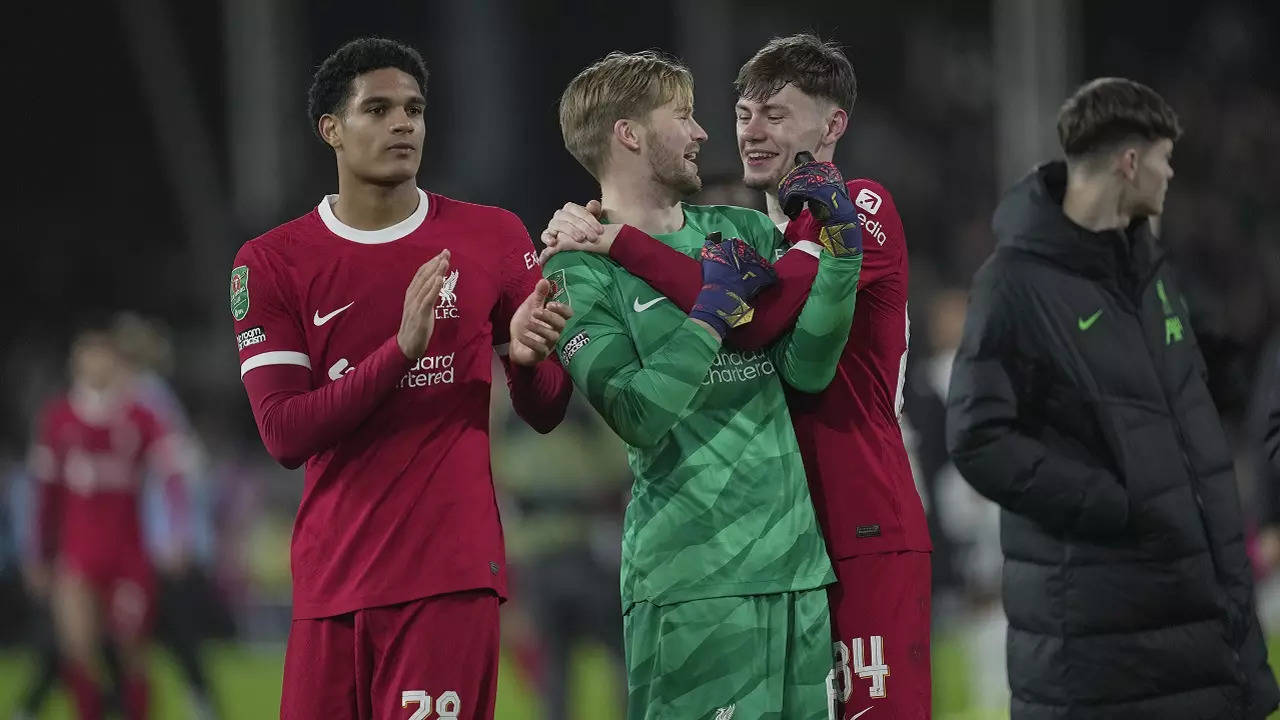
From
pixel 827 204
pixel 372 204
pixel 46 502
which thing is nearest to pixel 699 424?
pixel 827 204

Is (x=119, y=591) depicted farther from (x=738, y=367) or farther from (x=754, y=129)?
(x=738, y=367)

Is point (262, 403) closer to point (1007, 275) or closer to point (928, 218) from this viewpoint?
point (1007, 275)

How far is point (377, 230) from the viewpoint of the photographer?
3.54 metres

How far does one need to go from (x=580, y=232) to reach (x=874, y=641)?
108 cm

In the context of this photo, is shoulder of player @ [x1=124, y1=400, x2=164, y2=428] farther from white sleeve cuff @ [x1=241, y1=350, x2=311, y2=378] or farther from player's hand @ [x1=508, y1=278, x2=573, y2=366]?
player's hand @ [x1=508, y1=278, x2=573, y2=366]

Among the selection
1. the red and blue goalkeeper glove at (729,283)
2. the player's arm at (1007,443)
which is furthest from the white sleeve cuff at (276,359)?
the player's arm at (1007,443)

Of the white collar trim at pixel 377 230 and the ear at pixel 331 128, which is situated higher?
the ear at pixel 331 128

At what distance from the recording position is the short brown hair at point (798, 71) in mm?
3855

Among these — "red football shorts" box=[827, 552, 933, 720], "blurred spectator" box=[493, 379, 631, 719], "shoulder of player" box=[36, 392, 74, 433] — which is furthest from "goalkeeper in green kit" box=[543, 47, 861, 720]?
"shoulder of player" box=[36, 392, 74, 433]

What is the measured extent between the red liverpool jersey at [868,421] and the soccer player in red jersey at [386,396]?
1.87ft

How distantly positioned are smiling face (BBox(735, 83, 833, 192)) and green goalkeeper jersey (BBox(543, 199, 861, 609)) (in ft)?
1.75

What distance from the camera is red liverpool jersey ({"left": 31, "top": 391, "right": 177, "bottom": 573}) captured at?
367 inches

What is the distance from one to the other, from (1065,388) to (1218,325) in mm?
1000

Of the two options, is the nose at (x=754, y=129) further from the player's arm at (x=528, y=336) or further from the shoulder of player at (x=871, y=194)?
the player's arm at (x=528, y=336)
